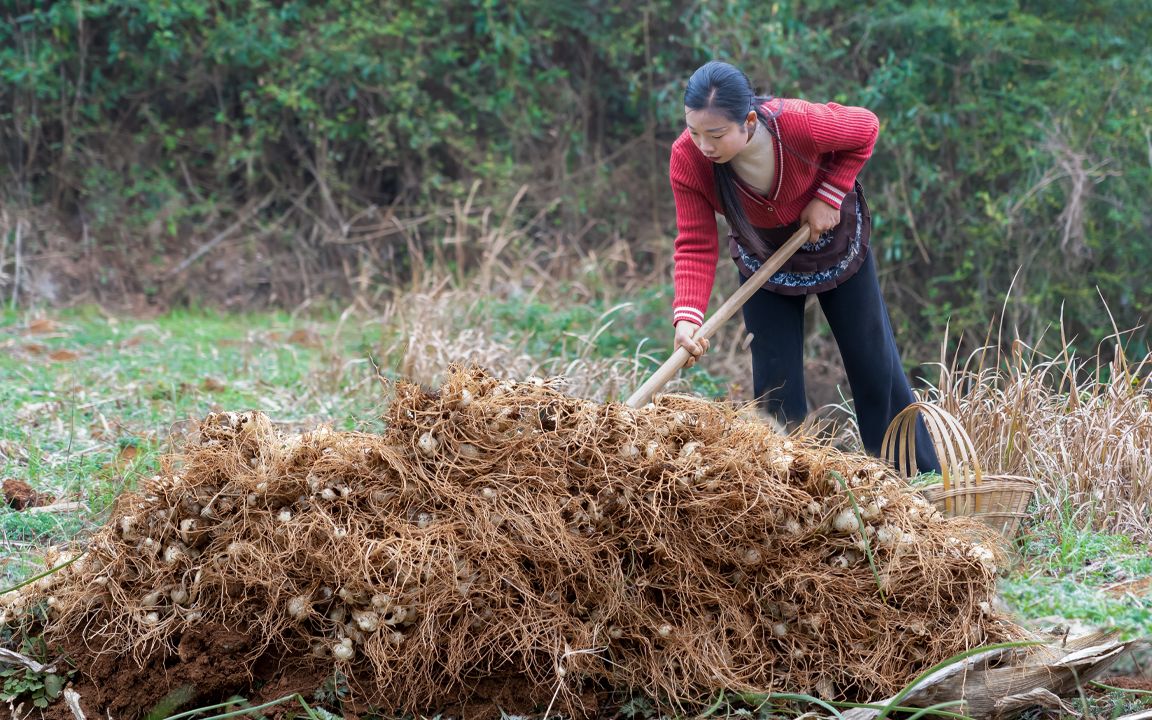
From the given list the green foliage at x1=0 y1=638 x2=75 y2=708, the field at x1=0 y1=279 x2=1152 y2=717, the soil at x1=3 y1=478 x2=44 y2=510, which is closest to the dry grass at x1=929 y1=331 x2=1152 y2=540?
the field at x1=0 y1=279 x2=1152 y2=717

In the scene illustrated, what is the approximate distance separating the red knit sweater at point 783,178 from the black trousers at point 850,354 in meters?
0.32

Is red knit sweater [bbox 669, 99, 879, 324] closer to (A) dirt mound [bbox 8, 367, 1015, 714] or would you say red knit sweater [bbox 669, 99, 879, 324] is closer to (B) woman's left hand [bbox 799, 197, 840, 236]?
(B) woman's left hand [bbox 799, 197, 840, 236]

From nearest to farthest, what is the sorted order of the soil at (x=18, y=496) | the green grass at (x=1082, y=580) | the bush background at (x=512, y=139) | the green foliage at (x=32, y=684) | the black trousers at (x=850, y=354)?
the green foliage at (x=32, y=684), the green grass at (x=1082, y=580), the soil at (x=18, y=496), the black trousers at (x=850, y=354), the bush background at (x=512, y=139)

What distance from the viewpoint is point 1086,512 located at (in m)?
3.85

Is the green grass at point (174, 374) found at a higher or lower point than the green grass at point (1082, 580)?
lower

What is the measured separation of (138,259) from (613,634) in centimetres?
724

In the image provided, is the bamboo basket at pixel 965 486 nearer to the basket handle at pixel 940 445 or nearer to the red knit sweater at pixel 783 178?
the basket handle at pixel 940 445

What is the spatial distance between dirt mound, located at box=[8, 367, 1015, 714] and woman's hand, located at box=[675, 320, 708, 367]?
27.3 inches

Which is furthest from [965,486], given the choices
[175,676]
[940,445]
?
[175,676]

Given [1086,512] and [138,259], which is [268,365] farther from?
[1086,512]

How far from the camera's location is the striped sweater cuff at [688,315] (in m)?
3.67

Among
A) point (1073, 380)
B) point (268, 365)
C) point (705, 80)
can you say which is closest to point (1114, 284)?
point (1073, 380)

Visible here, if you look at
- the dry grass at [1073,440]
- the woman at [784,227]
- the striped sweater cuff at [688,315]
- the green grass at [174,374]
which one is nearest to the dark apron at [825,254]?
the woman at [784,227]

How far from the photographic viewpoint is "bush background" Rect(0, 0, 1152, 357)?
22.7 ft
